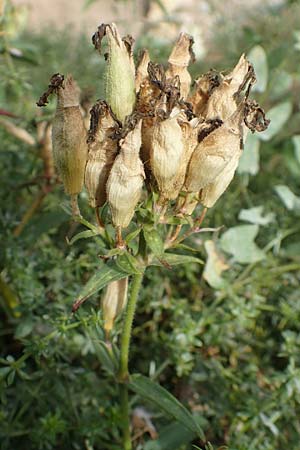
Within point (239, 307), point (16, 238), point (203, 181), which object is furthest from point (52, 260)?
point (203, 181)

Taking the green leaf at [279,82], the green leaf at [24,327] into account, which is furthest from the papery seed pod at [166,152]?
the green leaf at [279,82]

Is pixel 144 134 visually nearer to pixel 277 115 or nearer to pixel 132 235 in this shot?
pixel 132 235

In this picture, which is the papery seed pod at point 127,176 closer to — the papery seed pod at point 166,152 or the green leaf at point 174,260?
the papery seed pod at point 166,152

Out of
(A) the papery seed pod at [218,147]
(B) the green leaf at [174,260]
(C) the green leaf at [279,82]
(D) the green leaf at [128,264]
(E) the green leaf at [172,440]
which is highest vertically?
(C) the green leaf at [279,82]

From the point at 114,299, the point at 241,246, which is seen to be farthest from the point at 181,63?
the point at 241,246

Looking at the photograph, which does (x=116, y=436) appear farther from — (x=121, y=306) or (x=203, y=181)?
(x=203, y=181)

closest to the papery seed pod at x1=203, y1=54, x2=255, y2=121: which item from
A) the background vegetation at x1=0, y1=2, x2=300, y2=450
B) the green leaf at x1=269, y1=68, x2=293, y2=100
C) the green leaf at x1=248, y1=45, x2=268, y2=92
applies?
the background vegetation at x1=0, y1=2, x2=300, y2=450

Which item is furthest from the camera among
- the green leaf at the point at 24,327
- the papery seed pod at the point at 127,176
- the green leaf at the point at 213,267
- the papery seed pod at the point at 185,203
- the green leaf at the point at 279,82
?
the green leaf at the point at 279,82

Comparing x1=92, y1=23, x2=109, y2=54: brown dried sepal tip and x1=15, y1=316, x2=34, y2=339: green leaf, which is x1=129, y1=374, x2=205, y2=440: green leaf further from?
x1=92, y1=23, x2=109, y2=54: brown dried sepal tip
